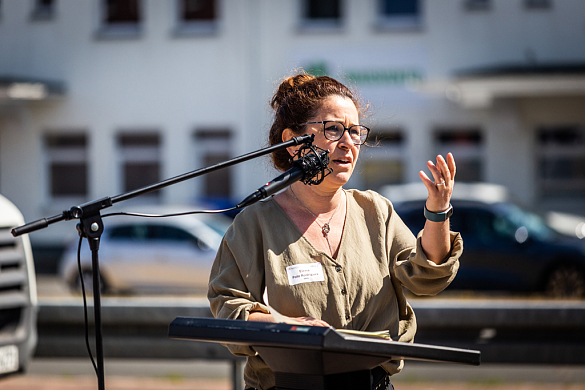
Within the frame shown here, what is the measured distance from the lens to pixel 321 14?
60.6 ft

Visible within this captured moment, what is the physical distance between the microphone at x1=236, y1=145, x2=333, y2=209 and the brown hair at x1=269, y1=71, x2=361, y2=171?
202 mm

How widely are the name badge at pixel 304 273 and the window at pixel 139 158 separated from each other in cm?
1685

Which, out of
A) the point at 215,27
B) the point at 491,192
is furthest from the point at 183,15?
the point at 491,192

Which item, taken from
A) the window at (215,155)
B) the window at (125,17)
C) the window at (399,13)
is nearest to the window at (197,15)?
the window at (125,17)

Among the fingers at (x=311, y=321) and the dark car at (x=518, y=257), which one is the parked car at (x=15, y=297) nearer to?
the fingers at (x=311, y=321)

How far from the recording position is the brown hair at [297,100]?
246 centimetres

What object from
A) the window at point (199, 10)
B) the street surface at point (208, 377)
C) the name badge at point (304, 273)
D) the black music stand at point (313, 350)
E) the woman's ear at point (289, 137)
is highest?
the window at point (199, 10)

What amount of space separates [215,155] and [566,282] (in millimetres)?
10747

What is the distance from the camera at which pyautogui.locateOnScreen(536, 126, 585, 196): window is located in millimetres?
17547

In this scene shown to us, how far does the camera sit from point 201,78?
18.2 metres

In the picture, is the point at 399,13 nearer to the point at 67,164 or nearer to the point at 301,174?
the point at 67,164

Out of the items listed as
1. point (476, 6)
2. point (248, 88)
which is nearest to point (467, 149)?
point (476, 6)

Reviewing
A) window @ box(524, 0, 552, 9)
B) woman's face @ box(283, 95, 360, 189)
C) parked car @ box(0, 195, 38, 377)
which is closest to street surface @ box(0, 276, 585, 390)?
parked car @ box(0, 195, 38, 377)

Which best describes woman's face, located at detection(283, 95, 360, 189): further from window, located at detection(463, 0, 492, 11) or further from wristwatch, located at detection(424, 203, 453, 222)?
window, located at detection(463, 0, 492, 11)
